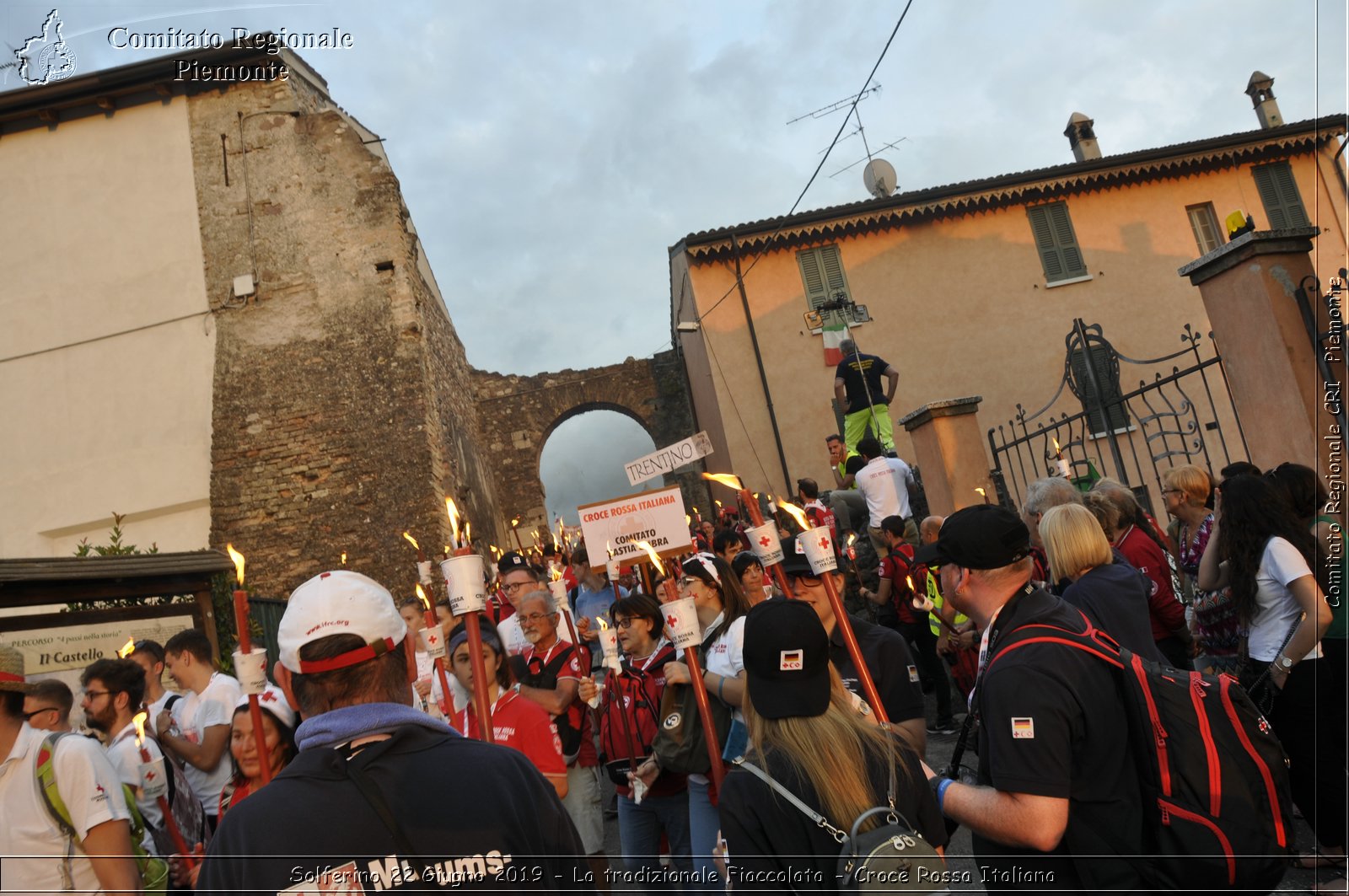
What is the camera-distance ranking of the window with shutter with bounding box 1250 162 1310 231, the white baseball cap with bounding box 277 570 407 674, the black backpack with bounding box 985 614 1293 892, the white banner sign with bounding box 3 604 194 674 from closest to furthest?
the white baseball cap with bounding box 277 570 407 674 → the black backpack with bounding box 985 614 1293 892 → the white banner sign with bounding box 3 604 194 674 → the window with shutter with bounding box 1250 162 1310 231

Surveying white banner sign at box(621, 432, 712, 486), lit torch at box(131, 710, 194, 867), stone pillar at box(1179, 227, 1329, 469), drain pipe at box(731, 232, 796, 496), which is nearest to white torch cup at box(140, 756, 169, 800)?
lit torch at box(131, 710, 194, 867)

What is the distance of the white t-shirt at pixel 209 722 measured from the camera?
4723 mm

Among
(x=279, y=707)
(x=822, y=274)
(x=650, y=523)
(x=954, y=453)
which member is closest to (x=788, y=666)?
(x=279, y=707)

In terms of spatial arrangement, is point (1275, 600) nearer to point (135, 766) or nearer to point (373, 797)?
point (373, 797)

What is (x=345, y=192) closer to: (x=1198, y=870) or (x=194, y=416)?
(x=194, y=416)

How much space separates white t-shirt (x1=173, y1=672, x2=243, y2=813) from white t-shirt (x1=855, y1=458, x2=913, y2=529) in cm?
672

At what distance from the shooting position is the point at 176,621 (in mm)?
8852

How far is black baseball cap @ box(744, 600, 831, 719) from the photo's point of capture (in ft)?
8.15

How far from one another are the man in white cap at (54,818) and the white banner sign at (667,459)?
7.16 m

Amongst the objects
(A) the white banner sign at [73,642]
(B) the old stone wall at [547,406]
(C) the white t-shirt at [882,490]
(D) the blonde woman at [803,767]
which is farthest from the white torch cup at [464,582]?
(B) the old stone wall at [547,406]

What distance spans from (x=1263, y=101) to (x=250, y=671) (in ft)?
82.5

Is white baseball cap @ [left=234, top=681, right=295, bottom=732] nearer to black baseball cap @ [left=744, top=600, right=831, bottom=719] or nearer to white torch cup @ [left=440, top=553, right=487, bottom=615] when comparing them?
white torch cup @ [left=440, top=553, right=487, bottom=615]

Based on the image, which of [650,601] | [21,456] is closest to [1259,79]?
[650,601]

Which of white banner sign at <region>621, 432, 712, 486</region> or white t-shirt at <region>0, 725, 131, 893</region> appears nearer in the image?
white t-shirt at <region>0, 725, 131, 893</region>
